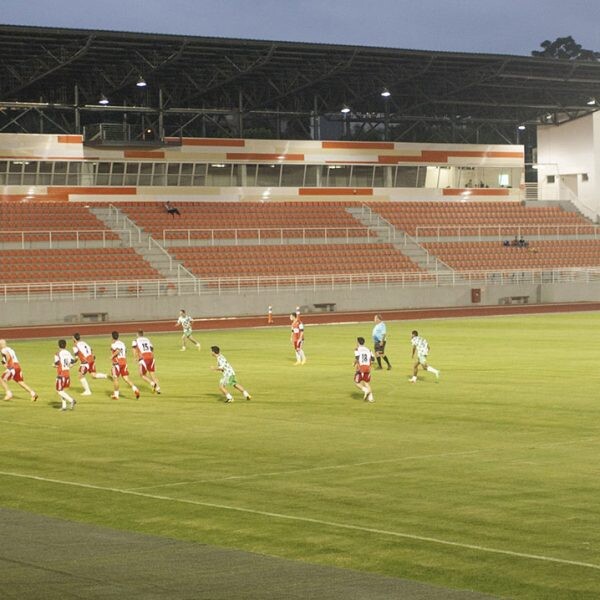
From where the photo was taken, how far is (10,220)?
6338cm

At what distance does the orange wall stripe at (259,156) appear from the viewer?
73.2 meters

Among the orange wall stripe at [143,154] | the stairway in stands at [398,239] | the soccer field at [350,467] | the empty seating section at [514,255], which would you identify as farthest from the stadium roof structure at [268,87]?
the soccer field at [350,467]

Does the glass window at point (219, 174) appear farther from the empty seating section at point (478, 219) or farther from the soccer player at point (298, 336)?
the soccer player at point (298, 336)

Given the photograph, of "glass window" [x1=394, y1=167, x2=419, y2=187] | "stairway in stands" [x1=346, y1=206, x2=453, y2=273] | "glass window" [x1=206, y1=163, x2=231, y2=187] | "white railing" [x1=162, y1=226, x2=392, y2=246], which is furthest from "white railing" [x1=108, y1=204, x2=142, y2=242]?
"glass window" [x1=394, y1=167, x2=419, y2=187]

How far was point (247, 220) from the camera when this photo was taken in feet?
229

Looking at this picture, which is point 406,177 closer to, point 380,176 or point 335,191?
point 380,176

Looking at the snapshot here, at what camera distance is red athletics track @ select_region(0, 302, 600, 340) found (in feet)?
167

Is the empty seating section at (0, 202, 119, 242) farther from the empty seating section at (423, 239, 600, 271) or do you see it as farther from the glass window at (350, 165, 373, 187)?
the empty seating section at (423, 239, 600, 271)

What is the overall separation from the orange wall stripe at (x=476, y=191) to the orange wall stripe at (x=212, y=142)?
14643 millimetres

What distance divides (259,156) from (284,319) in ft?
64.8

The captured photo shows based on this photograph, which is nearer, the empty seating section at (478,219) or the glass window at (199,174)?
the glass window at (199,174)

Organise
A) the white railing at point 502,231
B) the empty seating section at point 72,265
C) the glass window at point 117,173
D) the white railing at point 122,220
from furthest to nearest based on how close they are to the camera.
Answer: the white railing at point 502,231 < the glass window at point 117,173 < the white railing at point 122,220 < the empty seating section at point 72,265

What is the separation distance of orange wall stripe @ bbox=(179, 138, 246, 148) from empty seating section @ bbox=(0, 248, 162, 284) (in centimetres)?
1161

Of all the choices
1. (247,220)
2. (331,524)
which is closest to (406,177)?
(247,220)
